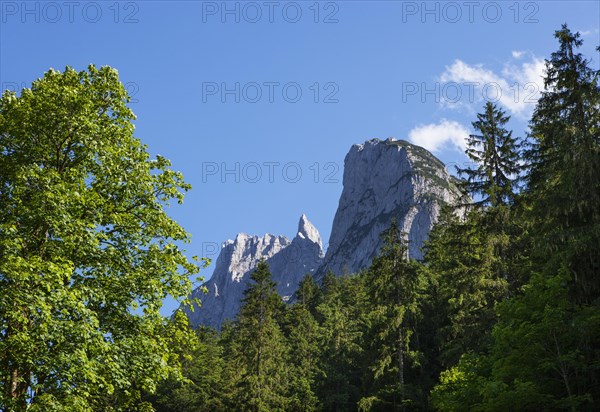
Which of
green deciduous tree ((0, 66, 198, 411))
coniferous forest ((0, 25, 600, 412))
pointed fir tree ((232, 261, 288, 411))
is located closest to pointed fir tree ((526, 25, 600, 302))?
coniferous forest ((0, 25, 600, 412))

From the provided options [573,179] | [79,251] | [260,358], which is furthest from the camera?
[260,358]

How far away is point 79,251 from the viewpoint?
1084 cm

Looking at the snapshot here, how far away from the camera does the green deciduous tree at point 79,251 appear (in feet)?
30.8

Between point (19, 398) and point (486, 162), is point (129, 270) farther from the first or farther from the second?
point (486, 162)

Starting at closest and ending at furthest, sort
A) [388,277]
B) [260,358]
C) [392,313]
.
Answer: [392,313]
[388,277]
[260,358]


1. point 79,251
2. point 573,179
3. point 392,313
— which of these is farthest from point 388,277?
point 79,251

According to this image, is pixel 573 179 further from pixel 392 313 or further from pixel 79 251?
pixel 392 313

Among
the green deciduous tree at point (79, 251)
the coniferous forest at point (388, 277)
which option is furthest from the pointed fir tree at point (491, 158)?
the green deciduous tree at point (79, 251)

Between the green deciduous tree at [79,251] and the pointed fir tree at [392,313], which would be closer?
the green deciduous tree at [79,251]

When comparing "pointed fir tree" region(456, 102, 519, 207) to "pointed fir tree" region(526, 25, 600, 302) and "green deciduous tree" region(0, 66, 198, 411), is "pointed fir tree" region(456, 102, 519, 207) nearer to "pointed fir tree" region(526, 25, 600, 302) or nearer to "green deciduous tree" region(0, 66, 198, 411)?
"pointed fir tree" region(526, 25, 600, 302)

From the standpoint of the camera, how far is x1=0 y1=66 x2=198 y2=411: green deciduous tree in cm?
939

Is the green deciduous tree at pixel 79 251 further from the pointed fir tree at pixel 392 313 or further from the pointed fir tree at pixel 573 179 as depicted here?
the pointed fir tree at pixel 392 313

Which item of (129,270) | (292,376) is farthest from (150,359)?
(292,376)

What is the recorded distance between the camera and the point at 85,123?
1125 centimetres
